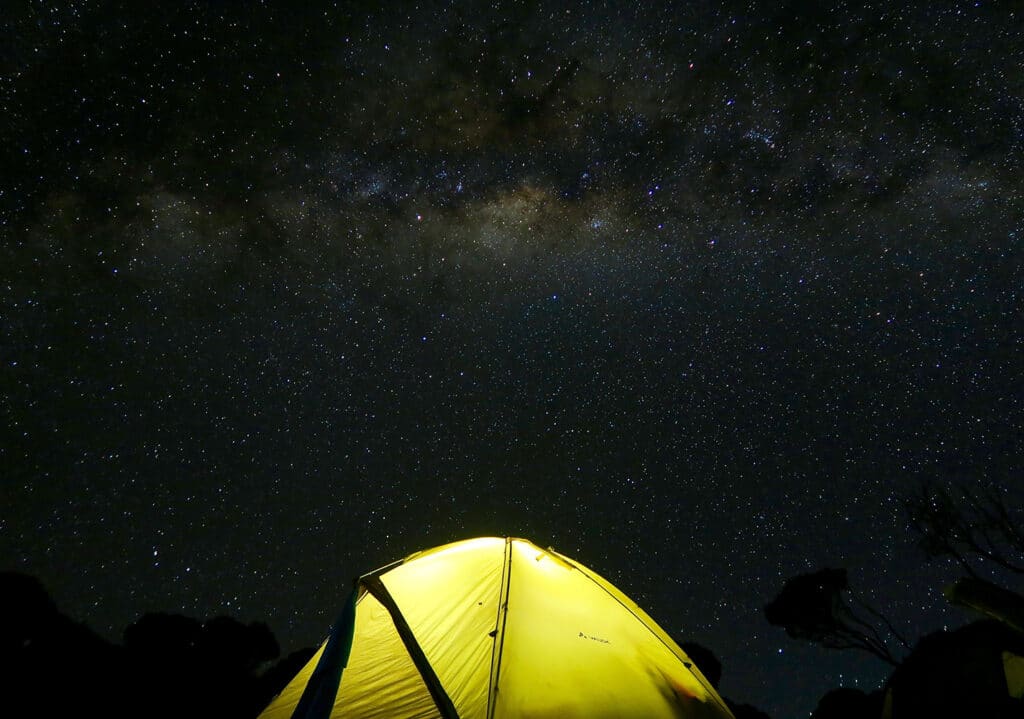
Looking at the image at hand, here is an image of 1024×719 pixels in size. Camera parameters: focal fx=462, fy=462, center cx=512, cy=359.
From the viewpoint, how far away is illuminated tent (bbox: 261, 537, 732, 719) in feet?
11.7

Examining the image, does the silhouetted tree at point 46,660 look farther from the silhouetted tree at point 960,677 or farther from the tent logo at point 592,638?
the silhouetted tree at point 960,677

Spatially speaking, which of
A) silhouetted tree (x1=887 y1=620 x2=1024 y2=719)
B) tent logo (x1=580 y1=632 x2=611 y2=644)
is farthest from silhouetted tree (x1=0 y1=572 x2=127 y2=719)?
silhouetted tree (x1=887 y1=620 x2=1024 y2=719)

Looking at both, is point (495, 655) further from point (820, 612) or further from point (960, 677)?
point (820, 612)

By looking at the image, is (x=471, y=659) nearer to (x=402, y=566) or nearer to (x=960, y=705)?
(x=402, y=566)

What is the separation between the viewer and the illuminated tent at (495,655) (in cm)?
358

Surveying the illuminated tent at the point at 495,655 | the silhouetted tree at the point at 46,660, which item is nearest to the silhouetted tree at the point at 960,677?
the illuminated tent at the point at 495,655

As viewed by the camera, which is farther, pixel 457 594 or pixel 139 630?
pixel 139 630

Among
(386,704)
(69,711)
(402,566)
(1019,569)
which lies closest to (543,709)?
(386,704)

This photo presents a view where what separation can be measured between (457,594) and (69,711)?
11.2 m

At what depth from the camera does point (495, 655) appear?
3744mm

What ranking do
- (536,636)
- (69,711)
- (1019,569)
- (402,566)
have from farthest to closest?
(1019,569)
(69,711)
(402,566)
(536,636)

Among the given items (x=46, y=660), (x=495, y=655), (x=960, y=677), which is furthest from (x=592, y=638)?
(x=46, y=660)

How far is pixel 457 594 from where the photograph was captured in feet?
15.1

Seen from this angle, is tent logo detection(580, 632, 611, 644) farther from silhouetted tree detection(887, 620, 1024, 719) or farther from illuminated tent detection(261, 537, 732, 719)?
silhouetted tree detection(887, 620, 1024, 719)
